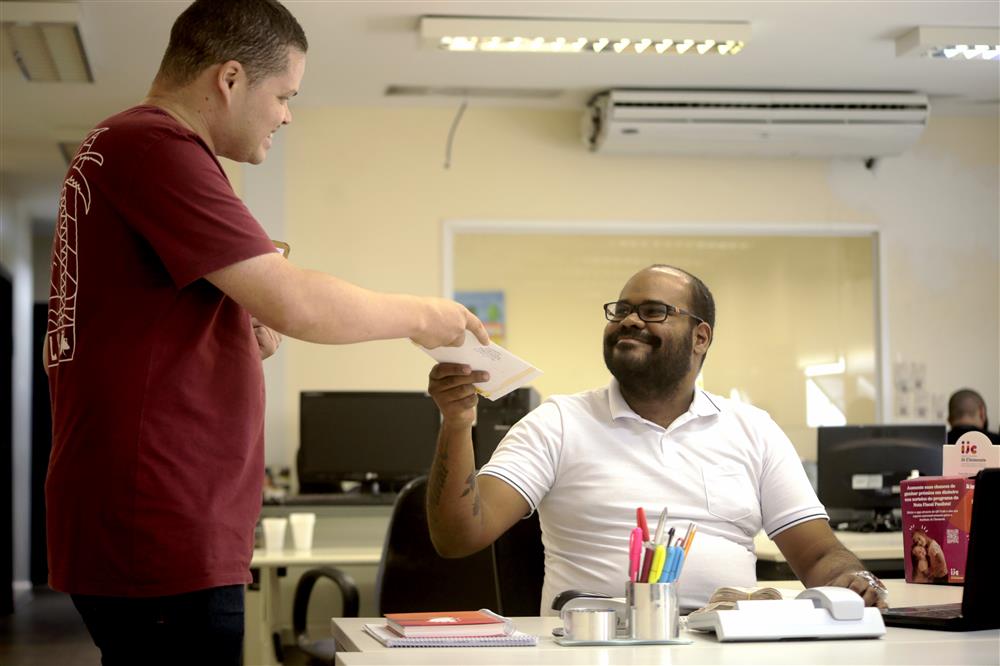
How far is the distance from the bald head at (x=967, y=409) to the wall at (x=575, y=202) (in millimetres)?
380

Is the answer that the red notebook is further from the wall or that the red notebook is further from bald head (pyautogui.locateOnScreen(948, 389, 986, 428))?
bald head (pyautogui.locateOnScreen(948, 389, 986, 428))

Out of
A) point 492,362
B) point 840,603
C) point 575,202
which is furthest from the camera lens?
point 575,202

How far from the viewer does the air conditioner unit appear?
6.29 meters

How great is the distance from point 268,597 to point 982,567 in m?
3.11

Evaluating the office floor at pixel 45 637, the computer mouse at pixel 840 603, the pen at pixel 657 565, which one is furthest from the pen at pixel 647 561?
the office floor at pixel 45 637

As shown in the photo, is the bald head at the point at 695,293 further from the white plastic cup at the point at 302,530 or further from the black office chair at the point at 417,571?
the white plastic cup at the point at 302,530

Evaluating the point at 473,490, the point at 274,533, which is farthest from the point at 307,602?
the point at 473,490

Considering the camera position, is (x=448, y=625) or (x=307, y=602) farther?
(x=307, y=602)

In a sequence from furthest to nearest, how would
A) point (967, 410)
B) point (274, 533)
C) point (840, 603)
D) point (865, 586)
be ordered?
point (967, 410), point (274, 533), point (865, 586), point (840, 603)

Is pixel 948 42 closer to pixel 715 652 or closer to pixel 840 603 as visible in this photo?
pixel 840 603

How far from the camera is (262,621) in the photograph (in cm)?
429

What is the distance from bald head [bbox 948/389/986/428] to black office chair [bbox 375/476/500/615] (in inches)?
163

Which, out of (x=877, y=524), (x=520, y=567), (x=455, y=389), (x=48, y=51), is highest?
(x=48, y=51)

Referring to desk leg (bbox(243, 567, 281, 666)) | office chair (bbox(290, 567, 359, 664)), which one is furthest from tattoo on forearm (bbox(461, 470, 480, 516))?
desk leg (bbox(243, 567, 281, 666))
